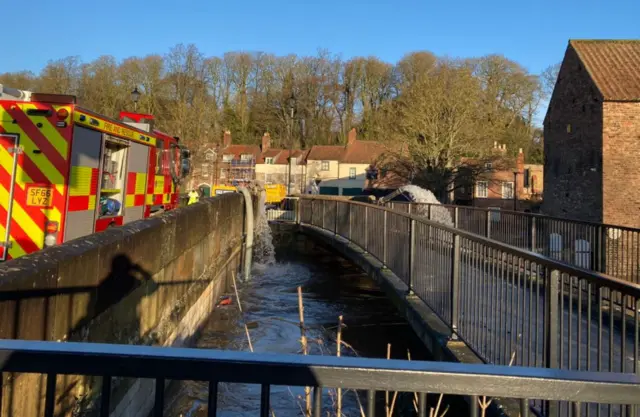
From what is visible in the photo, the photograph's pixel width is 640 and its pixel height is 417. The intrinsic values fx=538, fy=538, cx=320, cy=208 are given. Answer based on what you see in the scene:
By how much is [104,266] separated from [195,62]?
66201 mm

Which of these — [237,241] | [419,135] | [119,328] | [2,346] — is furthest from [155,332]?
[419,135]

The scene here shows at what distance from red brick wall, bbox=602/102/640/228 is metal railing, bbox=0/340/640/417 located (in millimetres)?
23178

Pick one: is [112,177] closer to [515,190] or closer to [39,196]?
[39,196]

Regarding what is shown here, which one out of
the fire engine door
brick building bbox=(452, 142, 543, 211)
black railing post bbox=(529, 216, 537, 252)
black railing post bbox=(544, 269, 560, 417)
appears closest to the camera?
black railing post bbox=(544, 269, 560, 417)

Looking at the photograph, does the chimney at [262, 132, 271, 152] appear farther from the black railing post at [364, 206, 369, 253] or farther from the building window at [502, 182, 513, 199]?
the black railing post at [364, 206, 369, 253]

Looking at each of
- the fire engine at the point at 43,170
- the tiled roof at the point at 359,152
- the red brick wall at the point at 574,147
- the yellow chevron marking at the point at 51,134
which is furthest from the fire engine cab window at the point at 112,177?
the tiled roof at the point at 359,152

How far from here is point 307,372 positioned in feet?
4.86

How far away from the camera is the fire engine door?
6.24 metres

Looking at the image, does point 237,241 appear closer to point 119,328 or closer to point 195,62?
point 119,328

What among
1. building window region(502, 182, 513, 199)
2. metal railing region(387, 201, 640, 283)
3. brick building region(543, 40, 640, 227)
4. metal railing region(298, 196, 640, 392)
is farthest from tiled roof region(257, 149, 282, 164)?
metal railing region(298, 196, 640, 392)

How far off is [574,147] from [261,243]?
16.2m

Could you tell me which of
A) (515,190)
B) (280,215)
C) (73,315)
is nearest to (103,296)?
(73,315)

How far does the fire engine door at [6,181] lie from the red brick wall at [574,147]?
22202 millimetres

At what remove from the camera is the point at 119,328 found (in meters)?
4.07
